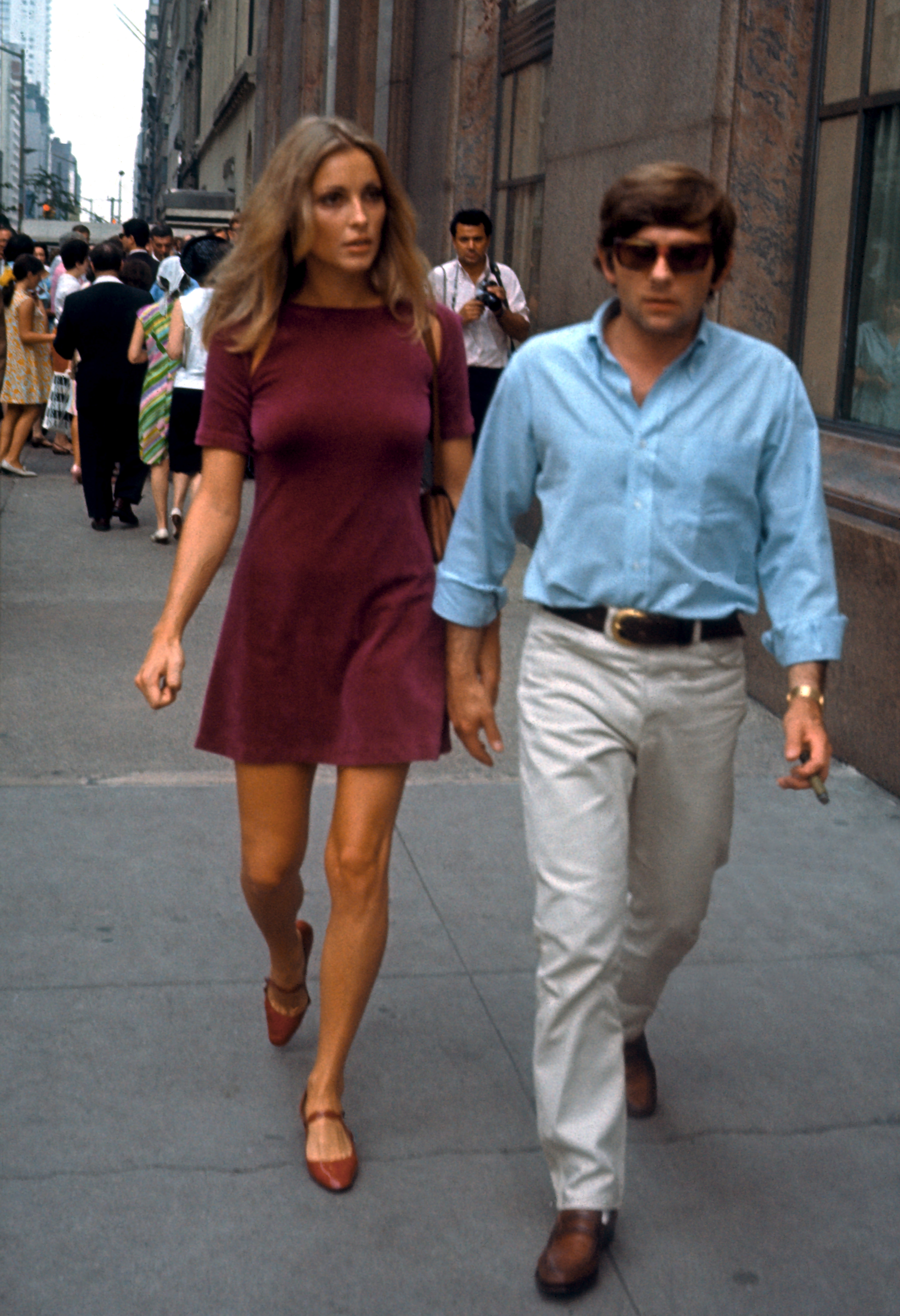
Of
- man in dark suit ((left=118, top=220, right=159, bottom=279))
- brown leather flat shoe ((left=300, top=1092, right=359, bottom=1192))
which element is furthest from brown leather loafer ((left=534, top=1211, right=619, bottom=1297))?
man in dark suit ((left=118, top=220, right=159, bottom=279))

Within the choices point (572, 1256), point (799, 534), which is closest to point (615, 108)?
point (799, 534)

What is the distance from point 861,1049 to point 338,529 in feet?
5.70

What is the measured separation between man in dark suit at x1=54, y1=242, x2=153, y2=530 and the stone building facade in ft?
9.28

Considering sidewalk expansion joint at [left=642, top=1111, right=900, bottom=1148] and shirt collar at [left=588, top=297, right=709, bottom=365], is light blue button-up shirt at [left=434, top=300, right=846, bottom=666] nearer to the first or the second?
shirt collar at [left=588, top=297, right=709, bottom=365]

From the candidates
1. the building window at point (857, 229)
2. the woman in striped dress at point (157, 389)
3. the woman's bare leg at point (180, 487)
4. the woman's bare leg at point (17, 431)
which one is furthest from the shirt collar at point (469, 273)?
the woman's bare leg at point (17, 431)

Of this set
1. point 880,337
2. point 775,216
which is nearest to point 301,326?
point 880,337

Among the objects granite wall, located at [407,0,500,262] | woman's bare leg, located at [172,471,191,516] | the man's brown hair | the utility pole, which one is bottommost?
woman's bare leg, located at [172,471,191,516]

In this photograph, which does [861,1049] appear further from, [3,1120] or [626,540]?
[3,1120]

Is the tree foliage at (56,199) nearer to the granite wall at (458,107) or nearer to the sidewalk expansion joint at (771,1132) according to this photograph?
the granite wall at (458,107)

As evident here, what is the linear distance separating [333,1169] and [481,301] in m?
7.08

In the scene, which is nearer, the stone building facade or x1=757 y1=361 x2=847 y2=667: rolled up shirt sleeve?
x1=757 y1=361 x2=847 y2=667: rolled up shirt sleeve

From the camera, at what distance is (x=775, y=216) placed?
7.37m

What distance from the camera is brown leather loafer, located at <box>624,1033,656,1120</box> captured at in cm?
360

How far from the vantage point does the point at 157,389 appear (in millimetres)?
11023
